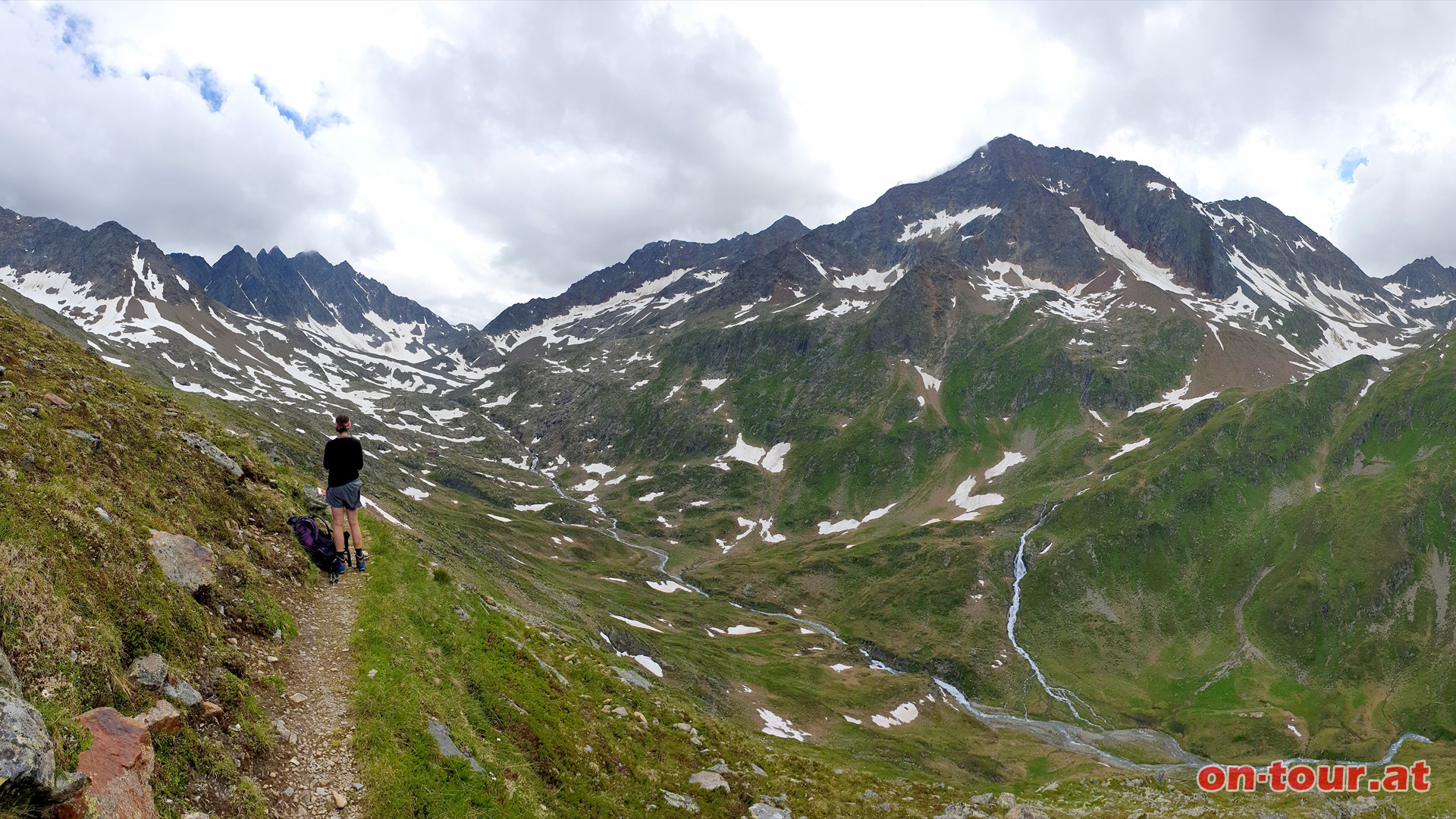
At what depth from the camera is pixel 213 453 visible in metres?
21.0

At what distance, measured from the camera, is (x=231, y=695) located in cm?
1204

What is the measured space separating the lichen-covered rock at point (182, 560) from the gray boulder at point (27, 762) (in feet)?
20.7

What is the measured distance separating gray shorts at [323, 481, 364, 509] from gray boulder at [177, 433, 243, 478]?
415 centimetres

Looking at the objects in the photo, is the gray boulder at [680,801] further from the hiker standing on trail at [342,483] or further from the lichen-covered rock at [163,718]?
the lichen-covered rock at [163,718]

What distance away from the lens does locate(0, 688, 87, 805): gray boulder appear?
22.8 ft

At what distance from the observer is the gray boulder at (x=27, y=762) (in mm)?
6949

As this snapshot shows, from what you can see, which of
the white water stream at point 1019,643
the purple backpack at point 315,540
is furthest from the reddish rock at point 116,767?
the white water stream at point 1019,643

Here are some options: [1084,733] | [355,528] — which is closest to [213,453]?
[355,528]

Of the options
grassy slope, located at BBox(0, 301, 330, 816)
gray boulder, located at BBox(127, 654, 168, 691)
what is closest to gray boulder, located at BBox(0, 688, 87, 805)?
grassy slope, located at BBox(0, 301, 330, 816)

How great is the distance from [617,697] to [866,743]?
76.7m

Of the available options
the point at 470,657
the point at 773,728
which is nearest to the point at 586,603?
the point at 773,728

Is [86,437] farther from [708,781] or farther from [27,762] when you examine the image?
[708,781]

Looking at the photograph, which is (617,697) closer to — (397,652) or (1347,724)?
(397,652)

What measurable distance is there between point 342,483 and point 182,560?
5219 mm
